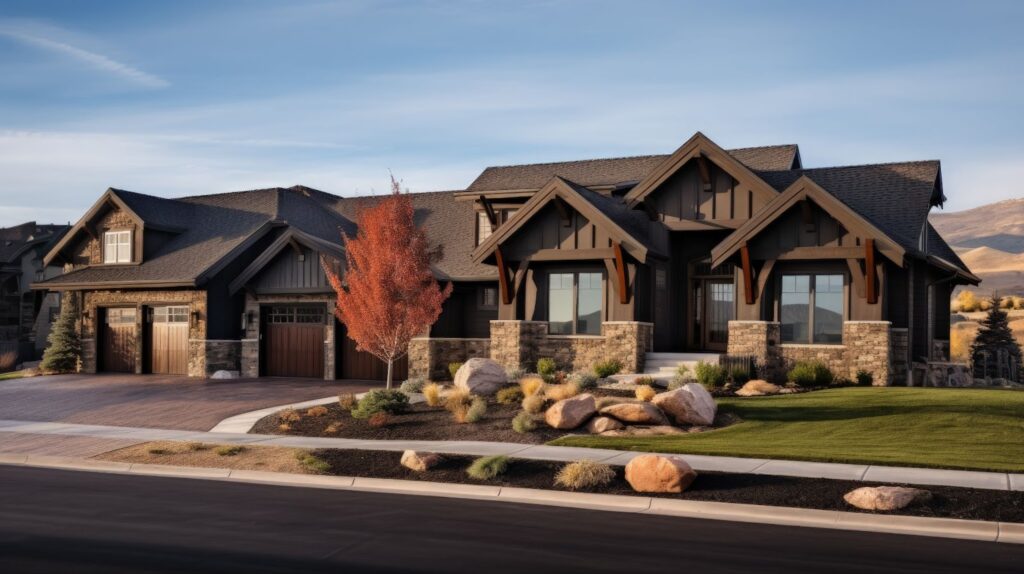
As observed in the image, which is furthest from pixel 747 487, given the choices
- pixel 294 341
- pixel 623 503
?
pixel 294 341

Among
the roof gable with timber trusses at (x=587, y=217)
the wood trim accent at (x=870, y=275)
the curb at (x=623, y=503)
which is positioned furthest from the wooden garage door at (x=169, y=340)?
the wood trim accent at (x=870, y=275)

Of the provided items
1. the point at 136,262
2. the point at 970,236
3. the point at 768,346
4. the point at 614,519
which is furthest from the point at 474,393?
the point at 970,236

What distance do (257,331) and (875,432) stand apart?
22188 millimetres

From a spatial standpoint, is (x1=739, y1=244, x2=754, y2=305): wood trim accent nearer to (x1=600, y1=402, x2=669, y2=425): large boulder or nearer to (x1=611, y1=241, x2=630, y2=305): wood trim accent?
(x1=611, y1=241, x2=630, y2=305): wood trim accent

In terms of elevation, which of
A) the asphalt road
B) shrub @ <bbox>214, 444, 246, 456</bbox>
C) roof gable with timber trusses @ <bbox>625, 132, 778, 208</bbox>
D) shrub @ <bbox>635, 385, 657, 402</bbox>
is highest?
roof gable with timber trusses @ <bbox>625, 132, 778, 208</bbox>

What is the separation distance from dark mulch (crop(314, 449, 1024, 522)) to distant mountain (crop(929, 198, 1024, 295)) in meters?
97.7

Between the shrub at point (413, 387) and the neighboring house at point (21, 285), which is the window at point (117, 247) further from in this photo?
the shrub at point (413, 387)

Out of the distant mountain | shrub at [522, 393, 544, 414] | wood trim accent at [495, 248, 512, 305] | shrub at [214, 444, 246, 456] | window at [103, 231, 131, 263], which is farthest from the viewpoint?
the distant mountain

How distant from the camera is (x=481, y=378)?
21.3 meters

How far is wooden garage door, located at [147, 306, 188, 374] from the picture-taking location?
107ft

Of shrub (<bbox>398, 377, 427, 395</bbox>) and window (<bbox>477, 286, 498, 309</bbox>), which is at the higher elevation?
window (<bbox>477, 286, 498, 309</bbox>)

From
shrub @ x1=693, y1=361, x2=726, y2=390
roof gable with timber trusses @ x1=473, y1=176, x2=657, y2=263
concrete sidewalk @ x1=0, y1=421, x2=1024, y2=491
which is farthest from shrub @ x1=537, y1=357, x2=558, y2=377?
concrete sidewalk @ x1=0, y1=421, x2=1024, y2=491

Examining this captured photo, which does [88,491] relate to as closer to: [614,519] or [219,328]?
[614,519]

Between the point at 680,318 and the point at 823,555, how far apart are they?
62.0 ft
